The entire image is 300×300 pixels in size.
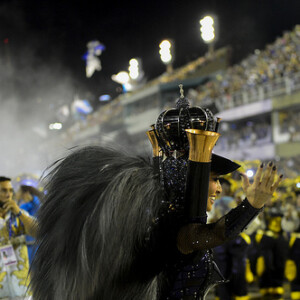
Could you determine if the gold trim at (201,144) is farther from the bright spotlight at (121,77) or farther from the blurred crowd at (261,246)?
the bright spotlight at (121,77)

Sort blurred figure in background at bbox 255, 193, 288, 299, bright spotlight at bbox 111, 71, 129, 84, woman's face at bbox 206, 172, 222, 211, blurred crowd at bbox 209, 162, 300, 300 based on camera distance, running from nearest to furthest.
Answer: woman's face at bbox 206, 172, 222, 211 → blurred crowd at bbox 209, 162, 300, 300 → blurred figure in background at bbox 255, 193, 288, 299 → bright spotlight at bbox 111, 71, 129, 84

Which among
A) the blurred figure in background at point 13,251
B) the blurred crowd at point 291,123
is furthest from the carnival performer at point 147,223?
the blurred crowd at point 291,123

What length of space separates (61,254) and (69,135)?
42.8 meters

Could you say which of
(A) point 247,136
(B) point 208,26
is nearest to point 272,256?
(B) point 208,26

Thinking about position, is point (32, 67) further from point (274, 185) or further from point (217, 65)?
point (217, 65)

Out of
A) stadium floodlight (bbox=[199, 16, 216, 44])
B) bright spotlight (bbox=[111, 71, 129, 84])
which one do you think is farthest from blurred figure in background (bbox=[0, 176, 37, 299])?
bright spotlight (bbox=[111, 71, 129, 84])

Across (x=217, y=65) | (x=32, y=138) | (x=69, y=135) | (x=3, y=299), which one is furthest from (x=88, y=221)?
Answer: (x=69, y=135)

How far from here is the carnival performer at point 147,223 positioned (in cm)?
207

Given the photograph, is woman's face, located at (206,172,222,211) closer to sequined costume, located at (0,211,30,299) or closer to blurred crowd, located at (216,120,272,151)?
sequined costume, located at (0,211,30,299)

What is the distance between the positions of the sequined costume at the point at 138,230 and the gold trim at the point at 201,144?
3 cm

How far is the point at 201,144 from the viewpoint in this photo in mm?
2062

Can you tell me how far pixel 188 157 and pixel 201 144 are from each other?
23 cm

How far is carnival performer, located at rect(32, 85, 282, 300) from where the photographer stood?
2072mm

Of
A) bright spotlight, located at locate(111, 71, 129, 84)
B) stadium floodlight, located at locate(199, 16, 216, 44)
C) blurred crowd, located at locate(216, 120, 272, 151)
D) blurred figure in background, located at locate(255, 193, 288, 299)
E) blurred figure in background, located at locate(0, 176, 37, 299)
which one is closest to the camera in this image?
blurred figure in background, located at locate(0, 176, 37, 299)
